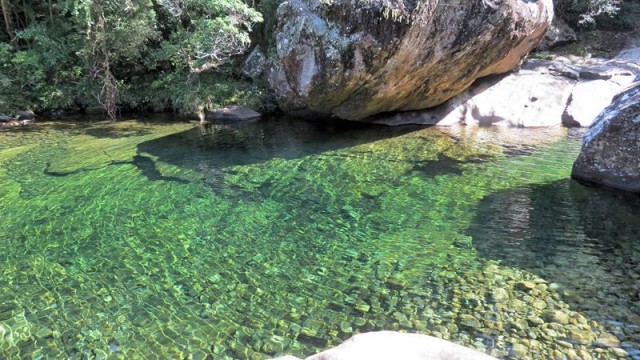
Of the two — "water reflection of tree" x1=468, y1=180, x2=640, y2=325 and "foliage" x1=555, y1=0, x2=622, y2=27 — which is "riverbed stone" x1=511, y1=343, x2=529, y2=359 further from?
"foliage" x1=555, y1=0, x2=622, y2=27

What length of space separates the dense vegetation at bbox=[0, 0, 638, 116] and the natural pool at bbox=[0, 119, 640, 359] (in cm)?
653

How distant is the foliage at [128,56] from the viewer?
17.0 meters

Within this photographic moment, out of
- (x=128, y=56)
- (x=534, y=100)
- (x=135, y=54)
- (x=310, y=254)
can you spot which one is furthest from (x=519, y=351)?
(x=128, y=56)

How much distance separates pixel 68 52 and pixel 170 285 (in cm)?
1655

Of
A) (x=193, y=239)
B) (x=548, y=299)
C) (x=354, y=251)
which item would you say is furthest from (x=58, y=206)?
(x=548, y=299)

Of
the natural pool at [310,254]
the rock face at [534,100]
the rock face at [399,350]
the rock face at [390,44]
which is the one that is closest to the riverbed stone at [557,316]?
the natural pool at [310,254]

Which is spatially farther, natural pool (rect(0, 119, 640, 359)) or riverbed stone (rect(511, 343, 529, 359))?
natural pool (rect(0, 119, 640, 359))

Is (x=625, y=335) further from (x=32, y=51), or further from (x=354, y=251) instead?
(x=32, y=51)

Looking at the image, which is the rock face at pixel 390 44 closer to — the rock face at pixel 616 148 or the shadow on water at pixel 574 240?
the rock face at pixel 616 148

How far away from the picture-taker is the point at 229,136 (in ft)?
50.6

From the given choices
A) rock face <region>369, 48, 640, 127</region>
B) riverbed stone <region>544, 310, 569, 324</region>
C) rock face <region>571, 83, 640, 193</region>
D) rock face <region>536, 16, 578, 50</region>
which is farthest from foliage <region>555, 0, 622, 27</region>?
riverbed stone <region>544, 310, 569, 324</region>

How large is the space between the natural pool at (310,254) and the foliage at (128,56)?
21.4ft

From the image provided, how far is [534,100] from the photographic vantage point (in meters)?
16.0

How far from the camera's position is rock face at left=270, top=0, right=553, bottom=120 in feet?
38.3
